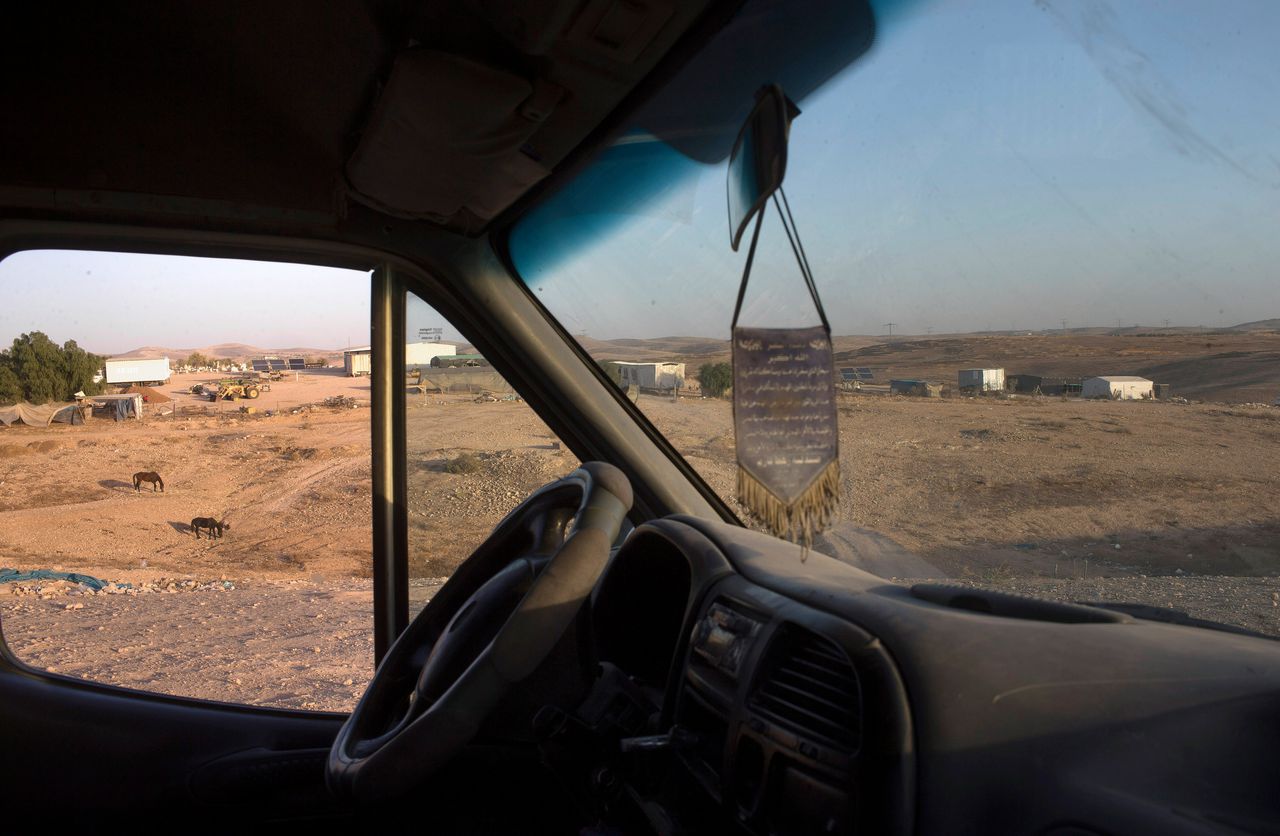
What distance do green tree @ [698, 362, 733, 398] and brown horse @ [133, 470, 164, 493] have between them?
1.83 meters

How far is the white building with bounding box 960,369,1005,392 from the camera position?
1649mm

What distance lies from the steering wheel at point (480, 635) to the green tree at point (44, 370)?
4.77 feet

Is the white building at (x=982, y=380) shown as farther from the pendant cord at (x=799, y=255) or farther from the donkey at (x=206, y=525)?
the donkey at (x=206, y=525)

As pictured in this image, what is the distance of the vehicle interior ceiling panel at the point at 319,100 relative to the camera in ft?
5.89

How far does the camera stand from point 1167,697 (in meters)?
1.13

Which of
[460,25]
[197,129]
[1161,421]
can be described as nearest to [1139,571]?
[1161,421]

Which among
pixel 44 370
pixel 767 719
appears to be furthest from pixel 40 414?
pixel 767 719

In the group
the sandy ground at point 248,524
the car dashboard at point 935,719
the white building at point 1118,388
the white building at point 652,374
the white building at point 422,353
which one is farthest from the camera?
the white building at point 422,353

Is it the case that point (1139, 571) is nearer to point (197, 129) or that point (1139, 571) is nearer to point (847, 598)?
point (847, 598)

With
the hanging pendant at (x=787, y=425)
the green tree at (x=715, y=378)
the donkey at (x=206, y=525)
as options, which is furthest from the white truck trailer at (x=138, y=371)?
the hanging pendant at (x=787, y=425)

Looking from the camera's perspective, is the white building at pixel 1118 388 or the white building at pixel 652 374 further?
the white building at pixel 652 374

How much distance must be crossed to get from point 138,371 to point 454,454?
1.05 meters

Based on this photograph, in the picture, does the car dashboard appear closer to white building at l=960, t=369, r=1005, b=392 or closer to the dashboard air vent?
the dashboard air vent

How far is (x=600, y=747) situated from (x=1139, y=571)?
102 cm
